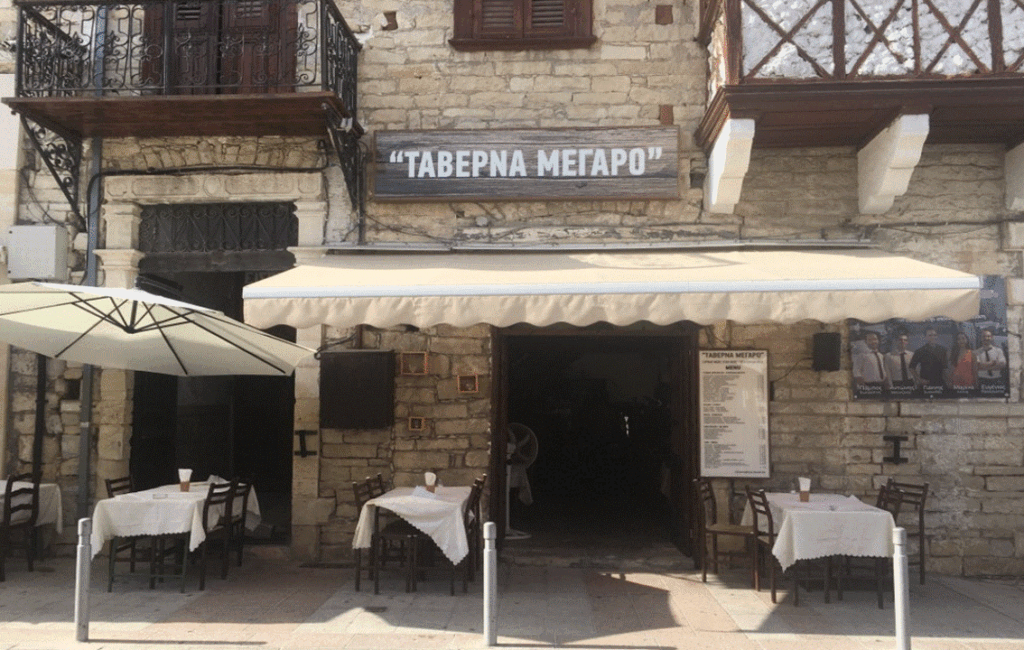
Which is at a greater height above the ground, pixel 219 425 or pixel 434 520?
pixel 219 425

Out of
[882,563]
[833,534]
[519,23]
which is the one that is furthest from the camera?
[519,23]

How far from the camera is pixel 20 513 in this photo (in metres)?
7.42

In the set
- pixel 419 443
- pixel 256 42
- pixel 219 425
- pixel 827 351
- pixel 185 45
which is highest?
pixel 256 42

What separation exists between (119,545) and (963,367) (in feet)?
24.9

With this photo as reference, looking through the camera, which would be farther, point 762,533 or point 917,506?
point 917,506

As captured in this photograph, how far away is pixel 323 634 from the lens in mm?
5609

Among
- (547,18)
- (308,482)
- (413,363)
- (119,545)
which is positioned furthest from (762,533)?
(119,545)

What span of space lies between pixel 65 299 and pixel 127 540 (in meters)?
2.59

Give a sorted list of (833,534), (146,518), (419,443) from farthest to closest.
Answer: (419,443)
(146,518)
(833,534)

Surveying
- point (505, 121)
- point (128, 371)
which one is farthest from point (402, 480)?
point (505, 121)

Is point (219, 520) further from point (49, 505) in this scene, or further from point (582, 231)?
point (582, 231)

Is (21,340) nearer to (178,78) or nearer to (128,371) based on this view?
(128,371)

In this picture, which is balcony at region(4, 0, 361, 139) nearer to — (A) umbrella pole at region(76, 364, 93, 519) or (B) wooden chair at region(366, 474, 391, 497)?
(A) umbrella pole at region(76, 364, 93, 519)

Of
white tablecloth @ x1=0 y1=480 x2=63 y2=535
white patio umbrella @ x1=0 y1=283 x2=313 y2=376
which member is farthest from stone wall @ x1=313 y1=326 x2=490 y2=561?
white tablecloth @ x1=0 y1=480 x2=63 y2=535
